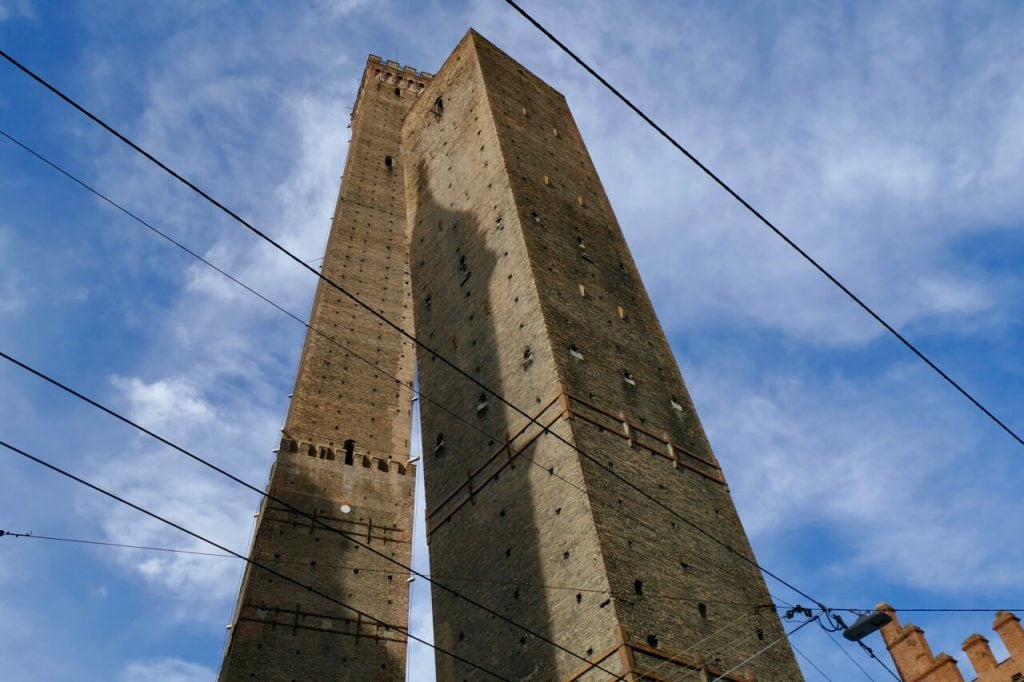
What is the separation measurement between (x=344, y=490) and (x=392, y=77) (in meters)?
22.3

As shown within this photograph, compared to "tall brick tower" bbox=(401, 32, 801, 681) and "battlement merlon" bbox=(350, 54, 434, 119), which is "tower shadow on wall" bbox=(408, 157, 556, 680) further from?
"battlement merlon" bbox=(350, 54, 434, 119)

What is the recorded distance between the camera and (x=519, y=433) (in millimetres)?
13703

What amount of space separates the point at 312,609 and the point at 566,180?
964cm

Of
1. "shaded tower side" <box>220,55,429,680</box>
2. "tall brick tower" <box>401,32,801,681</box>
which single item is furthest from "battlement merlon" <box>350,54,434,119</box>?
"tall brick tower" <box>401,32,801,681</box>

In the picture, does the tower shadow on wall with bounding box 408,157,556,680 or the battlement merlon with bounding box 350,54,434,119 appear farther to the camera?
the battlement merlon with bounding box 350,54,434,119

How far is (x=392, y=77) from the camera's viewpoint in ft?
130

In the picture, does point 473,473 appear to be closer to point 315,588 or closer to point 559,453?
point 559,453

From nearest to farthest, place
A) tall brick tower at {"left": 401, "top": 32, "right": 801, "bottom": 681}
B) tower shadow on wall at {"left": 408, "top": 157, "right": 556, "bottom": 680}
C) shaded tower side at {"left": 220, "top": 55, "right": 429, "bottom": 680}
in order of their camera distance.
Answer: tall brick tower at {"left": 401, "top": 32, "right": 801, "bottom": 681}
tower shadow on wall at {"left": 408, "top": 157, "right": 556, "bottom": 680}
shaded tower side at {"left": 220, "top": 55, "right": 429, "bottom": 680}

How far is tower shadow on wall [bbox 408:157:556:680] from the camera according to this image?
1211 cm

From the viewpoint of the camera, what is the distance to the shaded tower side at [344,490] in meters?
19.0

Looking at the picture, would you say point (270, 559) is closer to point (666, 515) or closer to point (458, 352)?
point (458, 352)

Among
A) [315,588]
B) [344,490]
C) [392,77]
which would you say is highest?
[392,77]

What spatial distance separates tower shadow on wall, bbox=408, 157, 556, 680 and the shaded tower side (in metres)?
5.49

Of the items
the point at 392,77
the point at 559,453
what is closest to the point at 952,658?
the point at 559,453
